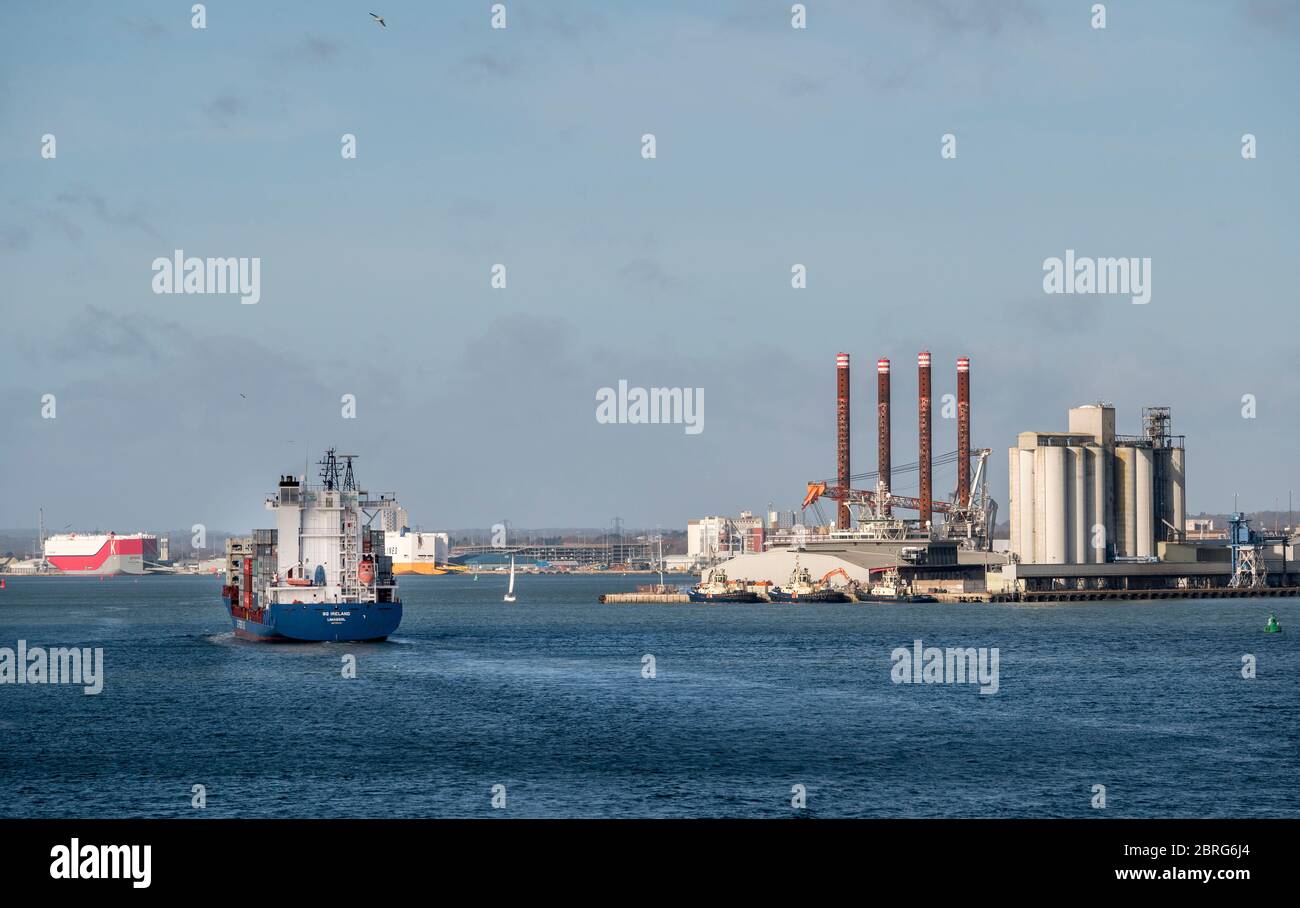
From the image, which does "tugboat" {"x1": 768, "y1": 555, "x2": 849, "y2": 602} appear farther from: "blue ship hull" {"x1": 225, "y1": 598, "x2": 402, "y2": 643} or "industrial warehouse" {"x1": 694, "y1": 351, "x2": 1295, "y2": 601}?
"blue ship hull" {"x1": 225, "y1": 598, "x2": 402, "y2": 643}

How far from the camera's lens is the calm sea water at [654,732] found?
36.0 metres

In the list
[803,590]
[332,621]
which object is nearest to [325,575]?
[332,621]

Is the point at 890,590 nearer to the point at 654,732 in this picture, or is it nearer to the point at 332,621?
the point at 332,621

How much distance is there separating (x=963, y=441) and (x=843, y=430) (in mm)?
14327

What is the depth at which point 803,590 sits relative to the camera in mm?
166500

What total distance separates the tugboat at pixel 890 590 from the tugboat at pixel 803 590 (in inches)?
119

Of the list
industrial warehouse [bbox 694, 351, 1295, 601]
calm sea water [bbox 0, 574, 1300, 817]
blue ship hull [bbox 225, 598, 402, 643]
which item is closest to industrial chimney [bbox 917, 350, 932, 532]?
industrial warehouse [bbox 694, 351, 1295, 601]

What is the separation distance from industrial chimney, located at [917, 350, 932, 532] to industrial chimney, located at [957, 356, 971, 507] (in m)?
3.82

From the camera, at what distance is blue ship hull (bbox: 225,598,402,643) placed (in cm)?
8319

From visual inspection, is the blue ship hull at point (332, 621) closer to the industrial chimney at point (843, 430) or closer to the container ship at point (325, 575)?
the container ship at point (325, 575)

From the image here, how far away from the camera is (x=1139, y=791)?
36938 mm

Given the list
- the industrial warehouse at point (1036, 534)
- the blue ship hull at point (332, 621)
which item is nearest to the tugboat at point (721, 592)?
the industrial warehouse at point (1036, 534)
